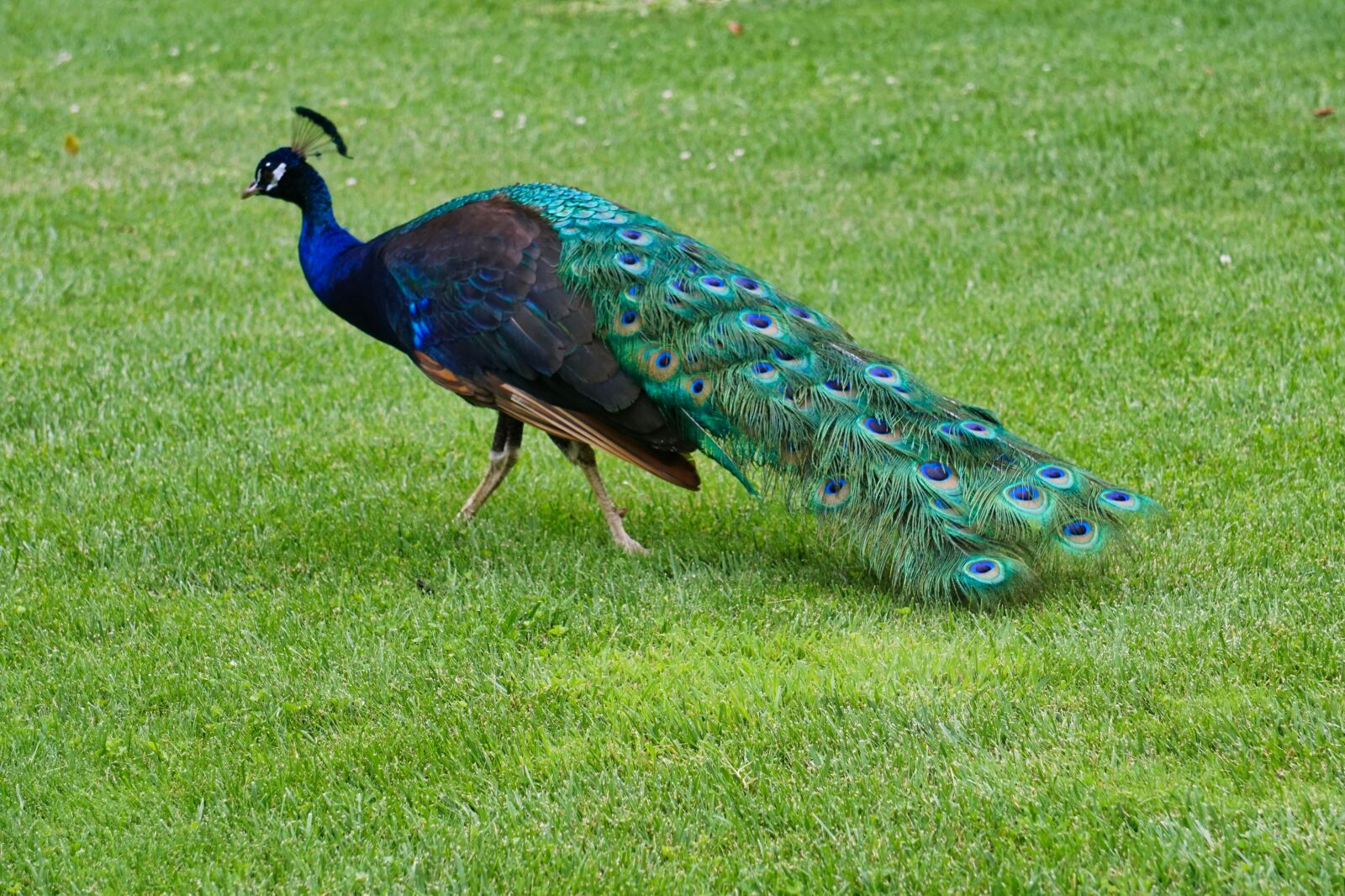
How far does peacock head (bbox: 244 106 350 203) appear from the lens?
21.4 feet

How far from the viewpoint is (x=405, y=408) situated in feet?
25.2

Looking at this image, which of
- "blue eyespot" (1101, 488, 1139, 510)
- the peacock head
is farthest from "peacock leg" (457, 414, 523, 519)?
"blue eyespot" (1101, 488, 1139, 510)

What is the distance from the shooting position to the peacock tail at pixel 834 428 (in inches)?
198

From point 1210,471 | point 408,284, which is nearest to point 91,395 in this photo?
point 408,284

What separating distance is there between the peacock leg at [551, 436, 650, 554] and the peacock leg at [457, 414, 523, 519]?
0.81 ft

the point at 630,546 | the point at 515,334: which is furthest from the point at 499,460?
the point at 515,334

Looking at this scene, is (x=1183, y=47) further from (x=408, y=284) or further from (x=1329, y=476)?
(x=408, y=284)

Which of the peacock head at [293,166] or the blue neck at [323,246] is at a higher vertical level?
the peacock head at [293,166]

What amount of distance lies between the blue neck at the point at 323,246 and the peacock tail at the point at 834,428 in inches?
45.1

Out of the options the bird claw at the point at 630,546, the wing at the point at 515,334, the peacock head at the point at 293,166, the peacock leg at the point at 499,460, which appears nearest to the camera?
the wing at the point at 515,334

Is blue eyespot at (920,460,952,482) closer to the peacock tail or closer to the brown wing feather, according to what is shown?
the peacock tail

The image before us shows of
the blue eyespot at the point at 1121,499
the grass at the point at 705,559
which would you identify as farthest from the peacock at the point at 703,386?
the grass at the point at 705,559

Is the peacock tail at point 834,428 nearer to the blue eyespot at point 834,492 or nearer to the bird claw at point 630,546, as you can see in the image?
the blue eyespot at point 834,492

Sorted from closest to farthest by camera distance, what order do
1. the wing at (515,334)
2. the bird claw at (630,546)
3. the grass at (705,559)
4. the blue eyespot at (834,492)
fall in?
the grass at (705,559) → the blue eyespot at (834,492) → the wing at (515,334) → the bird claw at (630,546)
